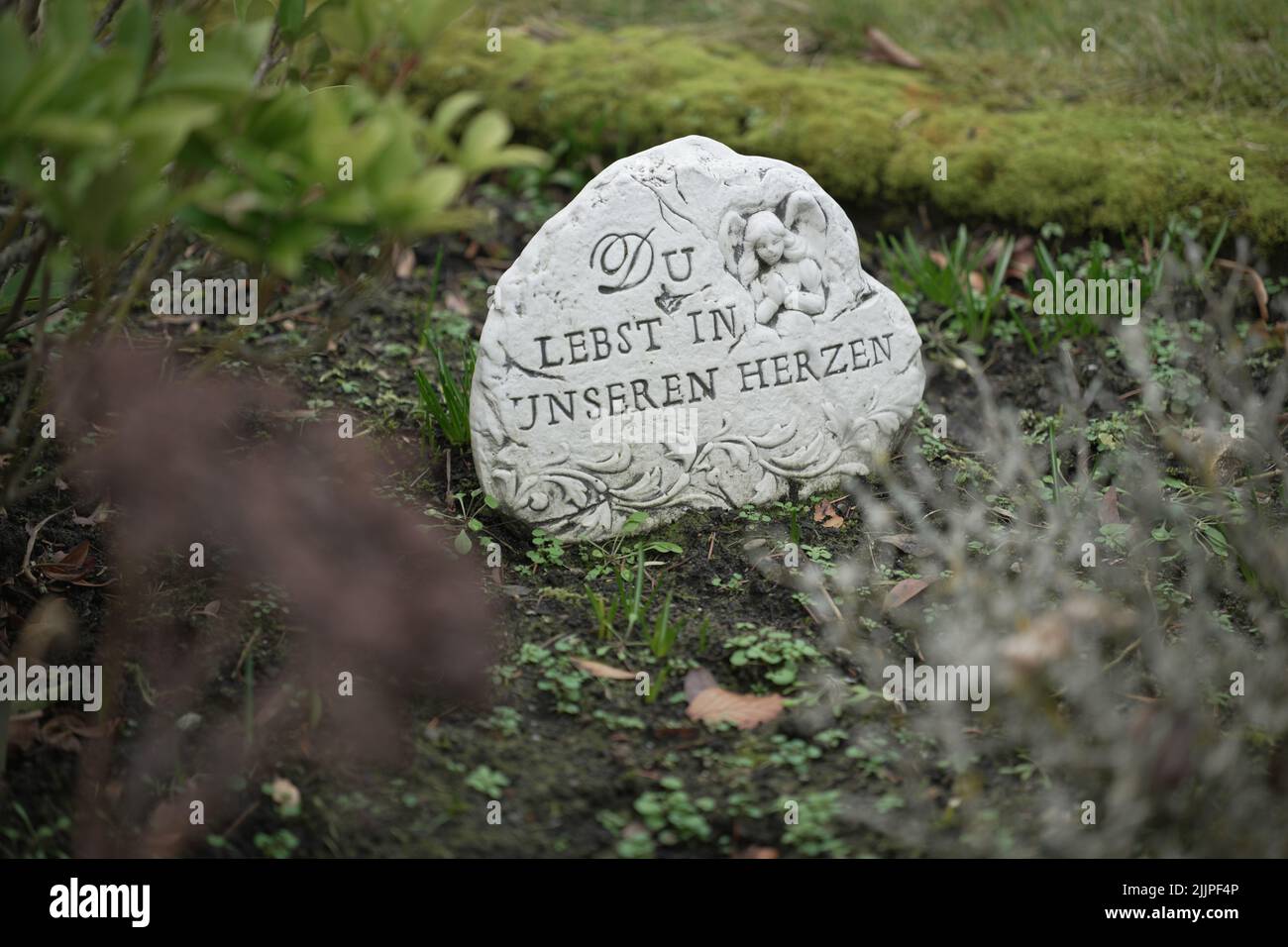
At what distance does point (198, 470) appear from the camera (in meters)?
1.93

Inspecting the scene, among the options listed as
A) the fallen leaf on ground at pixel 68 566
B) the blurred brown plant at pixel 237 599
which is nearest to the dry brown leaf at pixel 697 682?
the blurred brown plant at pixel 237 599

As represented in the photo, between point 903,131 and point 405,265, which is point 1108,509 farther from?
point 405,265

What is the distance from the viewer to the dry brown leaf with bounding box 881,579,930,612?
299cm

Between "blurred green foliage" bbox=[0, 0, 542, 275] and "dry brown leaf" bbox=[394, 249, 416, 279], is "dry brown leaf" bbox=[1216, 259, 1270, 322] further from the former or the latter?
"blurred green foliage" bbox=[0, 0, 542, 275]

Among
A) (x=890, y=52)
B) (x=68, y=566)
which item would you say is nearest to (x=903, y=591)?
(x=68, y=566)

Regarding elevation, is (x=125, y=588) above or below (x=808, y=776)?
above

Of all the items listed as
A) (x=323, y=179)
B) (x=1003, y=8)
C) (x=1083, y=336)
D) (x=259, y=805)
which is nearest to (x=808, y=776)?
(x=259, y=805)

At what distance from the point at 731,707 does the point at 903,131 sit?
9.92 feet

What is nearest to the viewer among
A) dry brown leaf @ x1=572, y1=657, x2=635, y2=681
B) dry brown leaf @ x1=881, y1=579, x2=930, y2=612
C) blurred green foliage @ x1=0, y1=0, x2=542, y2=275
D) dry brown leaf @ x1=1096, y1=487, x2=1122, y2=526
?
blurred green foliage @ x1=0, y1=0, x2=542, y2=275

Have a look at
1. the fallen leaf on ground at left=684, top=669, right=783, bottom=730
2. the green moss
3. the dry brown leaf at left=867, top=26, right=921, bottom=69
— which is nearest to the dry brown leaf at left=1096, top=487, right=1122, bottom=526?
the fallen leaf on ground at left=684, top=669, right=783, bottom=730

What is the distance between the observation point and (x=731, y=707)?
8.79 ft

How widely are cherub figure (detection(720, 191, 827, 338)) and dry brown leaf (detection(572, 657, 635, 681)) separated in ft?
3.71

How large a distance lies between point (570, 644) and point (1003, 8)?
4.42 m

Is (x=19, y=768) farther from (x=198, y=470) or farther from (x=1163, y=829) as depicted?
(x=1163, y=829)
